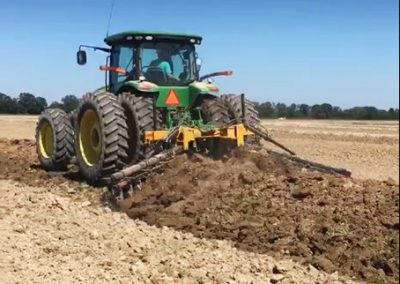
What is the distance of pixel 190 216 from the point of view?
6.34 m

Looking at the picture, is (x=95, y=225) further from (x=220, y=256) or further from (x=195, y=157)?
(x=195, y=157)

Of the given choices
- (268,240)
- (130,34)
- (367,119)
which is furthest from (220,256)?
(367,119)

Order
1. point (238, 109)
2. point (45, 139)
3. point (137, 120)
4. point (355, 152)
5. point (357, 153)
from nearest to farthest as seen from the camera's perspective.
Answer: point (137, 120), point (238, 109), point (45, 139), point (357, 153), point (355, 152)

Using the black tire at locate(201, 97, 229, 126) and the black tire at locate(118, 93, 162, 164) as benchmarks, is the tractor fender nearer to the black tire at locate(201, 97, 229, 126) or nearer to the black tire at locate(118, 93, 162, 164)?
the black tire at locate(201, 97, 229, 126)

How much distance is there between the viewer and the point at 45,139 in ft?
35.2

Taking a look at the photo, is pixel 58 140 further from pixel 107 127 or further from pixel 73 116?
pixel 107 127

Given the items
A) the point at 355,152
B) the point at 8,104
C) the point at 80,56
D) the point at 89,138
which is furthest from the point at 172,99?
the point at 8,104

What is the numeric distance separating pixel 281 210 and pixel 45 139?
5.88m

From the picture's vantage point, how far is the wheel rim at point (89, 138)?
8.98m

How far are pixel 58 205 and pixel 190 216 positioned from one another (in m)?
1.49

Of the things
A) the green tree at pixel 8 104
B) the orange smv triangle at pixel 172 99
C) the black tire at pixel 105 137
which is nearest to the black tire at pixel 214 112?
the orange smv triangle at pixel 172 99

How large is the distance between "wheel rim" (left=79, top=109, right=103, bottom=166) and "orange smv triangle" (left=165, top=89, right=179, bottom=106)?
3.38ft

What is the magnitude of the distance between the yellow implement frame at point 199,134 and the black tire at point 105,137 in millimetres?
400

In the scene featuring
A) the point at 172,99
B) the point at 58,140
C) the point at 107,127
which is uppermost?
the point at 172,99
